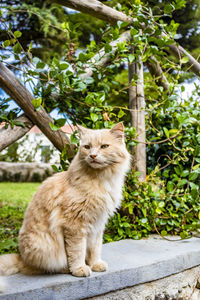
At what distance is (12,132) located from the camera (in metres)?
2.22

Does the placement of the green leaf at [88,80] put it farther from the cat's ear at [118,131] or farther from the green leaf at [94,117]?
the cat's ear at [118,131]

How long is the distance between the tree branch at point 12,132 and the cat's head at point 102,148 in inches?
25.3

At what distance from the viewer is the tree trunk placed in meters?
2.89

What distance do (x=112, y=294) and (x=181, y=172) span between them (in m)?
1.49

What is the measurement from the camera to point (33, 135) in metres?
8.55

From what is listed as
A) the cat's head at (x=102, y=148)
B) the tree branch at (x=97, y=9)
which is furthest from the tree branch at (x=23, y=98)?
the tree branch at (x=97, y=9)

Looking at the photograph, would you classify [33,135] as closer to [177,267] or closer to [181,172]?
[181,172]

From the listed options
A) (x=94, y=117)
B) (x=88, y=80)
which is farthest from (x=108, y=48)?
(x=94, y=117)

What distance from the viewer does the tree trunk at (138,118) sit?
2.89 metres

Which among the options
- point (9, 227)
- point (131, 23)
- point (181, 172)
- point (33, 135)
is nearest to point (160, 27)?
point (131, 23)

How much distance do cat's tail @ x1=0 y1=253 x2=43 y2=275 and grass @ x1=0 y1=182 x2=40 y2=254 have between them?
93cm

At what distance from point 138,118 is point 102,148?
128 centimetres

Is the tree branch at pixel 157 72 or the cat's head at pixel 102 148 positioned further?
the tree branch at pixel 157 72

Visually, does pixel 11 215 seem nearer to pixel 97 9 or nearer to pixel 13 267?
pixel 13 267
